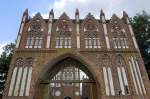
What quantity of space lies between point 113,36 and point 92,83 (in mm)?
5545

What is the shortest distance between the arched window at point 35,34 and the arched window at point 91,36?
4702 millimetres

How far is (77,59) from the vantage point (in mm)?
16938

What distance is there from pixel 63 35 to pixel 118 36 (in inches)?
228

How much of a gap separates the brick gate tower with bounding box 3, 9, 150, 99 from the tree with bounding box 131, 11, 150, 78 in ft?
13.2

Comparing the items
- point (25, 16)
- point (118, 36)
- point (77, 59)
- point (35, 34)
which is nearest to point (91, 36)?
point (118, 36)

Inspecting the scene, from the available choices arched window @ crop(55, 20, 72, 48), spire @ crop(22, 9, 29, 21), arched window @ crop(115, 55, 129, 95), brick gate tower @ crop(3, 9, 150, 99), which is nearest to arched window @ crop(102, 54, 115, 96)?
brick gate tower @ crop(3, 9, 150, 99)

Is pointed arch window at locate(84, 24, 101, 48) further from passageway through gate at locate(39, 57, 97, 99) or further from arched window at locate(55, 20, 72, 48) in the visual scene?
passageway through gate at locate(39, 57, 97, 99)

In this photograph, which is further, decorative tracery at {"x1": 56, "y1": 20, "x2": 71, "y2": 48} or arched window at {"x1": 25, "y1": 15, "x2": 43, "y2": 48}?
decorative tracery at {"x1": 56, "y1": 20, "x2": 71, "y2": 48}

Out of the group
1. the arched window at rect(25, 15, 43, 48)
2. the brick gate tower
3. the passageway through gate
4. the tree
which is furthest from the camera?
the tree

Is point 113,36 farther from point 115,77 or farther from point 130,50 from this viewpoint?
point 115,77

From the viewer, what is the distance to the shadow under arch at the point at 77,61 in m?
15.8

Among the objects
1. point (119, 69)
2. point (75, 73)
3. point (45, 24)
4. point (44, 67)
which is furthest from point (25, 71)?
point (119, 69)

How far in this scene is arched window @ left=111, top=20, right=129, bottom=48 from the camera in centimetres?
1791

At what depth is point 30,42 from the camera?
703 inches
